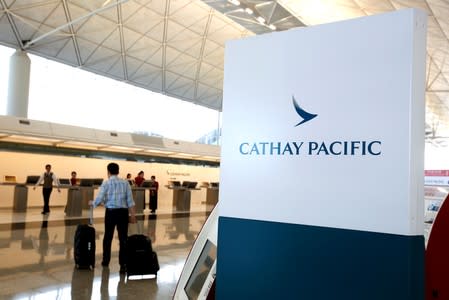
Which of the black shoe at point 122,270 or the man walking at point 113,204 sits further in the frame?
the man walking at point 113,204

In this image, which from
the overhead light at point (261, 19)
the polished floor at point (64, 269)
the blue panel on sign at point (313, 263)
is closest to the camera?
the blue panel on sign at point (313, 263)

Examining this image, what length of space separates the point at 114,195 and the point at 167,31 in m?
19.1

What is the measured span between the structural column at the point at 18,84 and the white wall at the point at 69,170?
9.56 ft

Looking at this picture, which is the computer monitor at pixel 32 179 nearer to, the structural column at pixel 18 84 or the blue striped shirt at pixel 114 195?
the structural column at pixel 18 84

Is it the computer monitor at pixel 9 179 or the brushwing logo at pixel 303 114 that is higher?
the brushwing logo at pixel 303 114

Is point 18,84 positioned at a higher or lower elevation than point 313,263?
higher

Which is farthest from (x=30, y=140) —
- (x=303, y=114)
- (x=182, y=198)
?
(x=303, y=114)

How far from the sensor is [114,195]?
735 centimetres

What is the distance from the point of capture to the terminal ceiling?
17.7 m

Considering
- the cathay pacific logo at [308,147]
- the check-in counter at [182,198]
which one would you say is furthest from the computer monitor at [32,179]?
the cathay pacific logo at [308,147]

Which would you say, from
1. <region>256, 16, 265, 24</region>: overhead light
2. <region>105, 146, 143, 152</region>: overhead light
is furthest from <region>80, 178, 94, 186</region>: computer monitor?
<region>256, 16, 265, 24</region>: overhead light

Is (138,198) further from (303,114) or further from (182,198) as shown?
(303,114)

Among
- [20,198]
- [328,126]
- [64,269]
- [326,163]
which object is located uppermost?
[328,126]

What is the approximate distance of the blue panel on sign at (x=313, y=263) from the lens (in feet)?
5.14
